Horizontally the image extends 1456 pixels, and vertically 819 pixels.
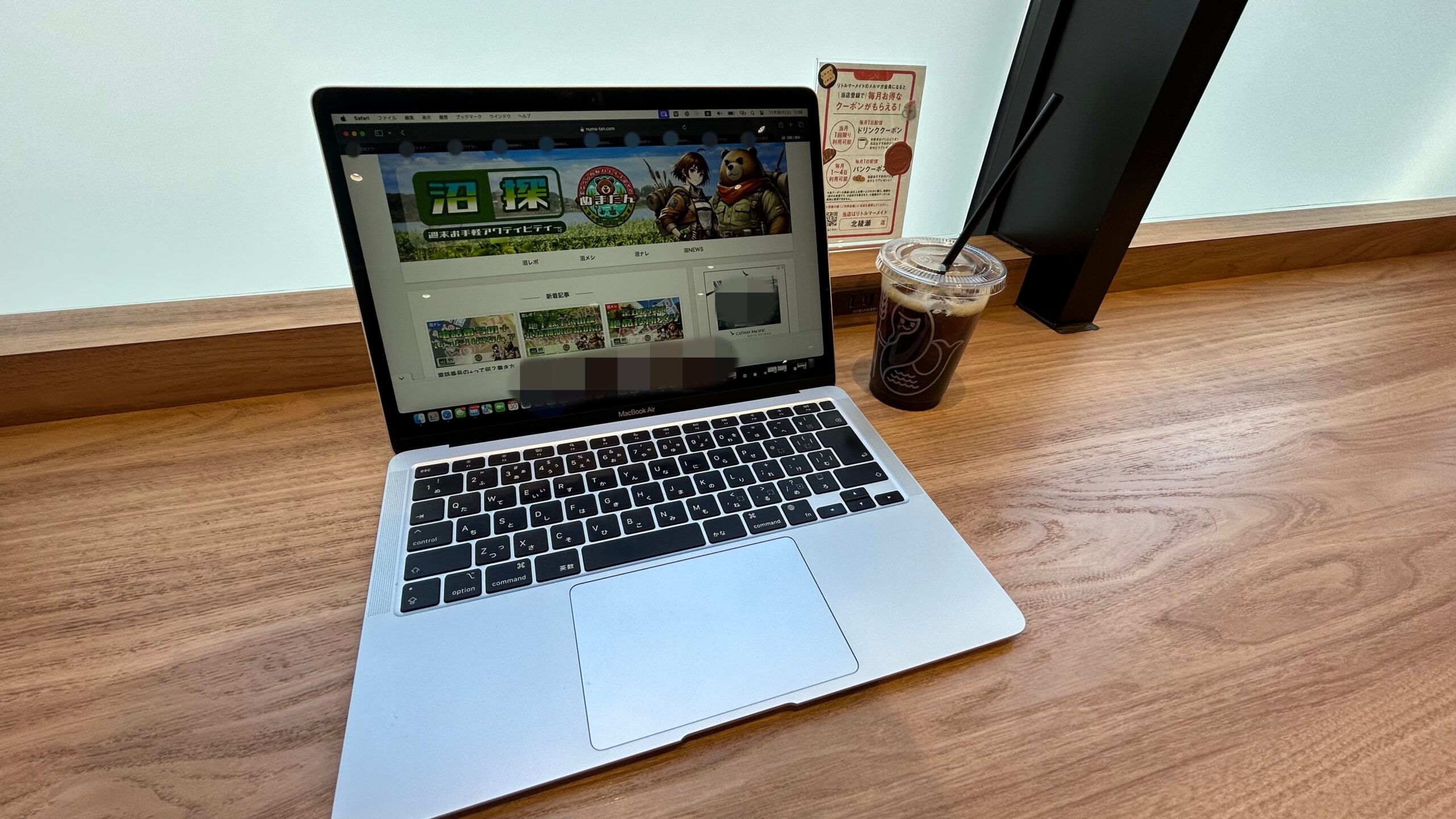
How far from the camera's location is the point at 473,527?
482mm

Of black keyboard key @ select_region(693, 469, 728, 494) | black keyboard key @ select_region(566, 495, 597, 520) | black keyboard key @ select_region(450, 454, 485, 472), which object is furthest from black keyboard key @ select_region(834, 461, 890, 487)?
black keyboard key @ select_region(450, 454, 485, 472)

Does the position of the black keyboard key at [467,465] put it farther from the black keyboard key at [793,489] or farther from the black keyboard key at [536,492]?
the black keyboard key at [793,489]

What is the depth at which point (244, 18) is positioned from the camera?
1.85ft

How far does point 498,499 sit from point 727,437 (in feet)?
0.68

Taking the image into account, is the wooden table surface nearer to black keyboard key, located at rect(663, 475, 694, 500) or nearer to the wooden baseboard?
the wooden baseboard

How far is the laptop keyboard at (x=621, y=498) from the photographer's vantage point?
0.46 meters

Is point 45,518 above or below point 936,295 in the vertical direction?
below

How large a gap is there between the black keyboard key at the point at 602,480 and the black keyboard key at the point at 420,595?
5.4 inches

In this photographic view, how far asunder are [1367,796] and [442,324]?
71cm

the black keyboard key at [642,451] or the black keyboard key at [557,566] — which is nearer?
the black keyboard key at [557,566]

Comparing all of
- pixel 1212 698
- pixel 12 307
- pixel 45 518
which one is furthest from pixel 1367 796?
pixel 12 307

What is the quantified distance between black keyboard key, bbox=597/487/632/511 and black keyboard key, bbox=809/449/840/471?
0.17 meters

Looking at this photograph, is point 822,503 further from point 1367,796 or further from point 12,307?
point 12,307

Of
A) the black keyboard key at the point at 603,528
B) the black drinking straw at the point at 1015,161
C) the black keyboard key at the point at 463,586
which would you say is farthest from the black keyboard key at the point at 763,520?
the black drinking straw at the point at 1015,161
